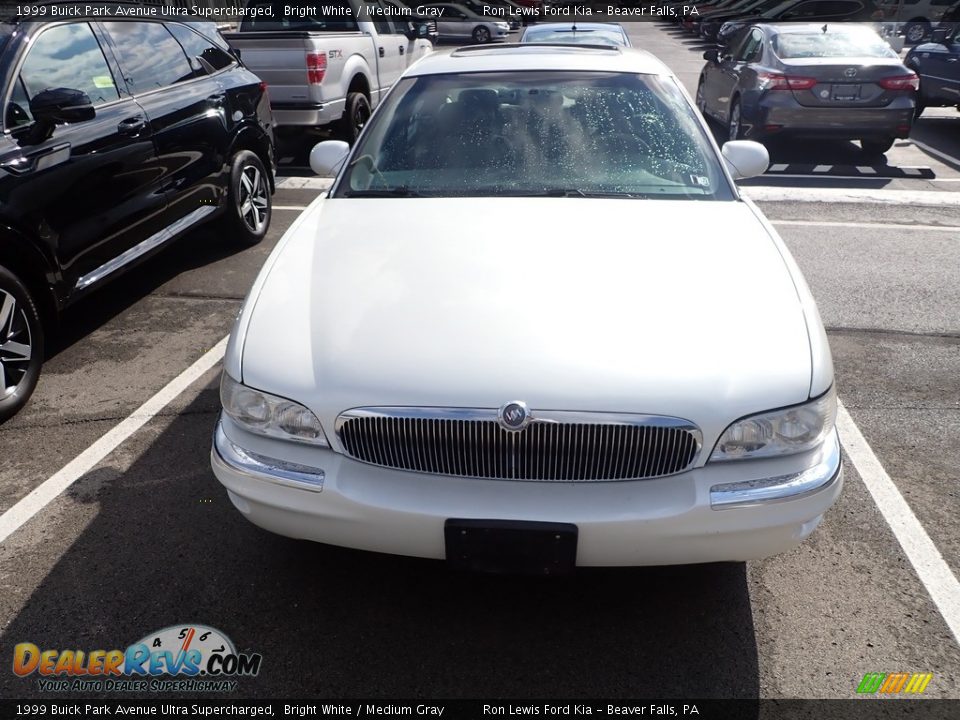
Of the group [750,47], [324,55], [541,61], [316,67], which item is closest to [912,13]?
[750,47]

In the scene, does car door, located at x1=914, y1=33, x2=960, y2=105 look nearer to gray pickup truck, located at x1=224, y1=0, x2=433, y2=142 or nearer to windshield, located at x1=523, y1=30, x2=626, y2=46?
windshield, located at x1=523, y1=30, x2=626, y2=46

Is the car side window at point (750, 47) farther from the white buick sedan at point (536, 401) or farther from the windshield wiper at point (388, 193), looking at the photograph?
the white buick sedan at point (536, 401)

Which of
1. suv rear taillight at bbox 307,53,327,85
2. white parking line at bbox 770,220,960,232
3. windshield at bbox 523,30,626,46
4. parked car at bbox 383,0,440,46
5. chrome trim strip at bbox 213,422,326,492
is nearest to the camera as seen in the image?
chrome trim strip at bbox 213,422,326,492

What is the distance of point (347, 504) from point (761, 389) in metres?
1.26

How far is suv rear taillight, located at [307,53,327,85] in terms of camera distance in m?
8.78

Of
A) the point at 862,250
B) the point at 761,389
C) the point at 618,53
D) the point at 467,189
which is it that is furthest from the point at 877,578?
the point at 862,250

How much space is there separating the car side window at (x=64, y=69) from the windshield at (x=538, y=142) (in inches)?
73.5

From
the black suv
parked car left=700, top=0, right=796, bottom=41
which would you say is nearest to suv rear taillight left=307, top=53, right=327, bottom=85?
the black suv

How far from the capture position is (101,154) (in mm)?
4707

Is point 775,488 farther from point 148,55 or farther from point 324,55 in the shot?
point 324,55

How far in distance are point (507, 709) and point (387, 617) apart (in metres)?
0.54

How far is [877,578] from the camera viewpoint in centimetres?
295

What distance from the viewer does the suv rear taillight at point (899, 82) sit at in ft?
29.5

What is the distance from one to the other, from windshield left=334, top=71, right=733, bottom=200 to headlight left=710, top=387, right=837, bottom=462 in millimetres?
1420
